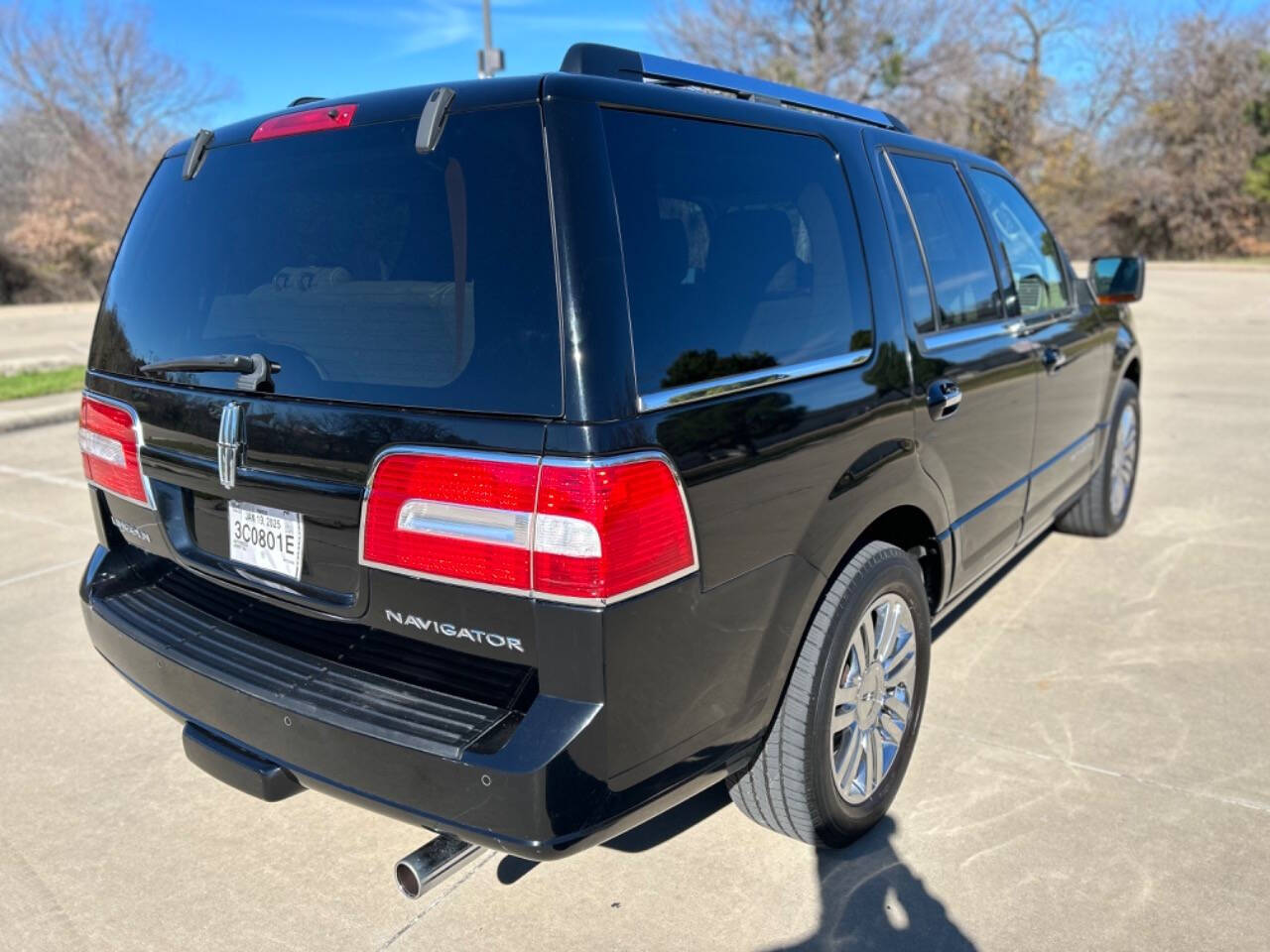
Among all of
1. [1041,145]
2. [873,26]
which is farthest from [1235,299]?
[1041,145]

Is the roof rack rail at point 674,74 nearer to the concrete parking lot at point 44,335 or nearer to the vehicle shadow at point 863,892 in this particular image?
the vehicle shadow at point 863,892

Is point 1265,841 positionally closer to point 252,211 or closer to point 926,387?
point 926,387

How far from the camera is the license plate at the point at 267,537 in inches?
90.1

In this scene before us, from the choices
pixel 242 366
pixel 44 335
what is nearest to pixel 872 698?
pixel 242 366

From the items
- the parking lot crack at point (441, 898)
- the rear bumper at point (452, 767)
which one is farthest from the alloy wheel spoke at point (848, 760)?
the parking lot crack at point (441, 898)

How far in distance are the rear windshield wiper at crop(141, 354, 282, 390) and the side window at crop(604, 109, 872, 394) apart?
2.84ft

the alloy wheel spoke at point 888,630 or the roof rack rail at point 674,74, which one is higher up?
the roof rack rail at point 674,74

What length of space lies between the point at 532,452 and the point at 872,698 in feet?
4.64

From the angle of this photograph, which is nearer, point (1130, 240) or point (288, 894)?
point (288, 894)

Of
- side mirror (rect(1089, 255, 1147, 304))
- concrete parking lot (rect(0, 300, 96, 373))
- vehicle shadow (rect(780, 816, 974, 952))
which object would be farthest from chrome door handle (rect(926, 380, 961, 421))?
concrete parking lot (rect(0, 300, 96, 373))

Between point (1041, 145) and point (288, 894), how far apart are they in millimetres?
35865

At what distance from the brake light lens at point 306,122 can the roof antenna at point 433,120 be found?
0.27 m

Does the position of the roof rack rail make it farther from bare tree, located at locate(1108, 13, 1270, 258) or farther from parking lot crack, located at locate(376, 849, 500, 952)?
bare tree, located at locate(1108, 13, 1270, 258)

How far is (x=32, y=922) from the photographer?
2.58m
